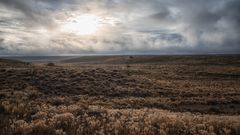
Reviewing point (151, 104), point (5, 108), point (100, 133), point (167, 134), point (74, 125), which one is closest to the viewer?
point (100, 133)

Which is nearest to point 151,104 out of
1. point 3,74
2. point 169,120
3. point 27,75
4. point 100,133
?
point 169,120

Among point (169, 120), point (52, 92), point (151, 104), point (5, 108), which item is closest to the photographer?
point (169, 120)

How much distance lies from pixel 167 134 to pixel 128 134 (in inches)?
53.8

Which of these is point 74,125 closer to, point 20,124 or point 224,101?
point 20,124

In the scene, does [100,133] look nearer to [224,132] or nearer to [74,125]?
[74,125]

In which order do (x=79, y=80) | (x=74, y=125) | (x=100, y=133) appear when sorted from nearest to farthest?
(x=100, y=133)
(x=74, y=125)
(x=79, y=80)

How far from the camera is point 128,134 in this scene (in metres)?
6.86

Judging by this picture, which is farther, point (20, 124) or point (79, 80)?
point (79, 80)

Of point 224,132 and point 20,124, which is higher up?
point 20,124

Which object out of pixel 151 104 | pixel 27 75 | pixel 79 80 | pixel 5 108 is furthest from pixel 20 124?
pixel 27 75

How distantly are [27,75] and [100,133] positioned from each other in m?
28.1

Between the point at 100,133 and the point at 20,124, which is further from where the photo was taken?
the point at 20,124

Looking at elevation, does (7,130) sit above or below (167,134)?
above

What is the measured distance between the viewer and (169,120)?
8742 mm
